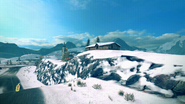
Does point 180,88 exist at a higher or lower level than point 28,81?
higher

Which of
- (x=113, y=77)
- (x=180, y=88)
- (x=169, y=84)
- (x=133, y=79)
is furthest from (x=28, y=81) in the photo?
(x=180, y=88)

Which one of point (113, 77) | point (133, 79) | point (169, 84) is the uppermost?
point (169, 84)

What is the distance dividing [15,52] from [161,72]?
268504 millimetres

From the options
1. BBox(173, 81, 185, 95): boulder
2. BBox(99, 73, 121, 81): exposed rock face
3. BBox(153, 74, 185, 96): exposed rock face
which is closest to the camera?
BBox(173, 81, 185, 95): boulder

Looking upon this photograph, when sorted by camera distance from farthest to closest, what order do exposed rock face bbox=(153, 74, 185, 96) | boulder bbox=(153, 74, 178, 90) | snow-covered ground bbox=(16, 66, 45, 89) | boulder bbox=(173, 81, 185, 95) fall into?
1. snow-covered ground bbox=(16, 66, 45, 89)
2. boulder bbox=(153, 74, 178, 90)
3. exposed rock face bbox=(153, 74, 185, 96)
4. boulder bbox=(173, 81, 185, 95)

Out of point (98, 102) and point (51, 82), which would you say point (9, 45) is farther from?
point (98, 102)

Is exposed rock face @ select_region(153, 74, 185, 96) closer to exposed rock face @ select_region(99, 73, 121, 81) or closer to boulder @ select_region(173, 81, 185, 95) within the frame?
boulder @ select_region(173, 81, 185, 95)

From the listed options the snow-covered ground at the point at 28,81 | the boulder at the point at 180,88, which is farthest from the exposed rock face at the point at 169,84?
the snow-covered ground at the point at 28,81

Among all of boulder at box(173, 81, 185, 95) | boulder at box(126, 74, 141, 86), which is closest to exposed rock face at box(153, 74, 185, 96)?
boulder at box(173, 81, 185, 95)

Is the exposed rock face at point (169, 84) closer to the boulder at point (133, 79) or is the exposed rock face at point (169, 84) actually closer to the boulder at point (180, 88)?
the boulder at point (180, 88)

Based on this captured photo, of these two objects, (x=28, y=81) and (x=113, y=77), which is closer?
(x=113, y=77)

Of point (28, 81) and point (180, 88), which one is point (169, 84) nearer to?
point (180, 88)

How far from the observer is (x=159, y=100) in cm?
561

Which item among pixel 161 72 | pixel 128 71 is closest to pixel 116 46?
pixel 128 71
